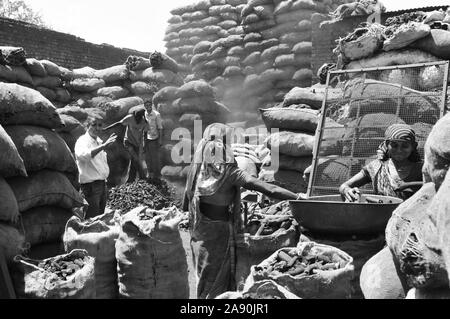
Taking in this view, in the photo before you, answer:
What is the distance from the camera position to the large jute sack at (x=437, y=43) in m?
5.32

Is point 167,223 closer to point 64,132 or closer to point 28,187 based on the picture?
point 28,187

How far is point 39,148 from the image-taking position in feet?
13.0

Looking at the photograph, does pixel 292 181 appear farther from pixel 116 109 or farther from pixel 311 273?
pixel 116 109

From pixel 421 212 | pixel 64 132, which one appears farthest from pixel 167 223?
pixel 64 132

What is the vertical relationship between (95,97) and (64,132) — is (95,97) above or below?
above

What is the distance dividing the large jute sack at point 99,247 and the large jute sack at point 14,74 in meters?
3.24

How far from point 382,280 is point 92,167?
3884mm

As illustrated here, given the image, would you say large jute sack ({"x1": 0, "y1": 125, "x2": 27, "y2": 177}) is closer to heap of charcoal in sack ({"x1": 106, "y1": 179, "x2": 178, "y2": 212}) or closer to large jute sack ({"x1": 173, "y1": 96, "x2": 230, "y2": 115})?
heap of charcoal in sack ({"x1": 106, "y1": 179, "x2": 178, "y2": 212})

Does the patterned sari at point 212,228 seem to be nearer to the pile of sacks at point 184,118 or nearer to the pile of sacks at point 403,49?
the pile of sacks at point 403,49

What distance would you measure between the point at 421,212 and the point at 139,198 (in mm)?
5742

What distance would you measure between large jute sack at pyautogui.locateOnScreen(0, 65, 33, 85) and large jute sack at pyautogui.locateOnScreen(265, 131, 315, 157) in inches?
137

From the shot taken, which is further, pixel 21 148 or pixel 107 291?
pixel 21 148

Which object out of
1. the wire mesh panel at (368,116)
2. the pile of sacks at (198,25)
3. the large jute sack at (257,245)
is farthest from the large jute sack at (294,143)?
the pile of sacks at (198,25)

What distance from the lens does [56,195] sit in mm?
4000
